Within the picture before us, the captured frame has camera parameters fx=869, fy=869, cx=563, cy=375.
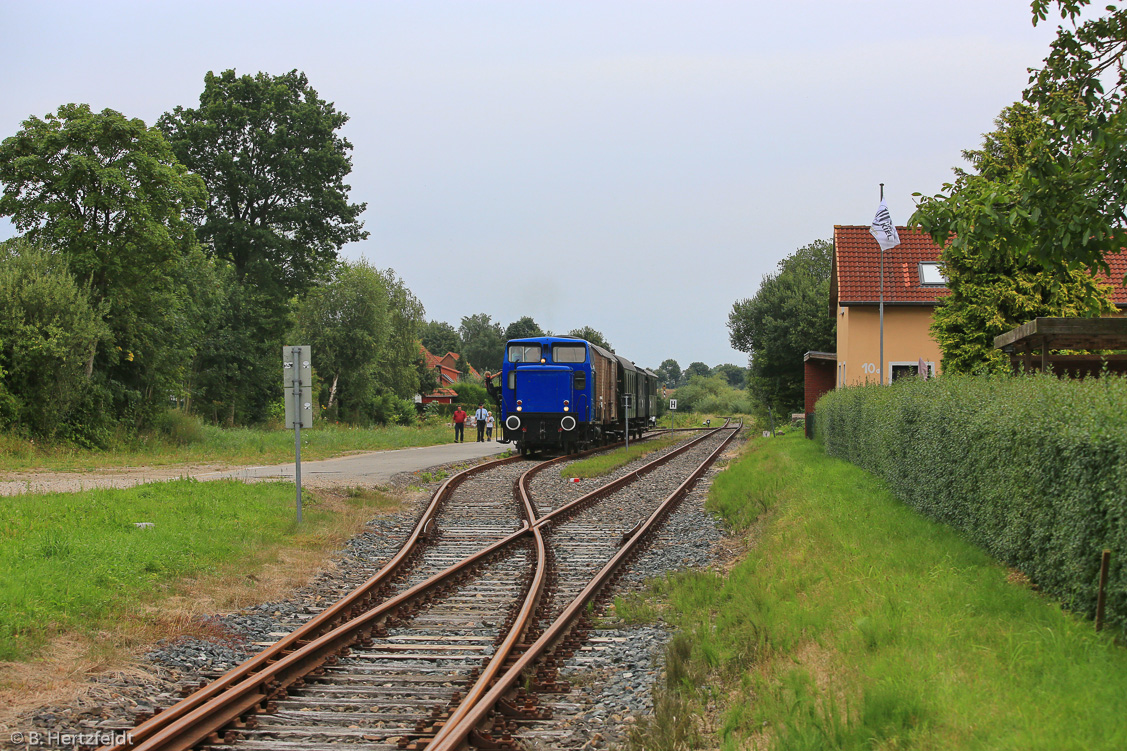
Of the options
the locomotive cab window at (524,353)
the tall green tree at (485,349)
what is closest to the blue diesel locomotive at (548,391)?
the locomotive cab window at (524,353)

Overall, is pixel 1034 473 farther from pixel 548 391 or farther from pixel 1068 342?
pixel 548 391

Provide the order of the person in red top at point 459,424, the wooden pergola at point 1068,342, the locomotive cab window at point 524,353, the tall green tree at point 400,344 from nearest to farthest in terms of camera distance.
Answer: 1. the wooden pergola at point 1068,342
2. the locomotive cab window at point 524,353
3. the person in red top at point 459,424
4. the tall green tree at point 400,344

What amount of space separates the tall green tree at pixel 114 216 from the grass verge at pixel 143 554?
1437cm

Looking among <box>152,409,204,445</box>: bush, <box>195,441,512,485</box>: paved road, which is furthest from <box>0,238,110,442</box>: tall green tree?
<box>195,441,512,485</box>: paved road

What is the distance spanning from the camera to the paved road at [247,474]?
16219 millimetres

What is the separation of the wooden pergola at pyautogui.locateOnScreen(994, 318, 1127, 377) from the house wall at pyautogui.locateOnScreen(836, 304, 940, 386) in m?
14.4

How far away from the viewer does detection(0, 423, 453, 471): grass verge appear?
21703 mm

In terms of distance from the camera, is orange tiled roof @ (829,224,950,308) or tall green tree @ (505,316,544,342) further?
A: tall green tree @ (505,316,544,342)

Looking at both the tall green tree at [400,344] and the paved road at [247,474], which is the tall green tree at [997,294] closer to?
the paved road at [247,474]

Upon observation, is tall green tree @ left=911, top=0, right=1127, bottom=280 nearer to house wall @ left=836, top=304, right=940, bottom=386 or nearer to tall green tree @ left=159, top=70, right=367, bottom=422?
house wall @ left=836, top=304, right=940, bottom=386

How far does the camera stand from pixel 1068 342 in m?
12.7

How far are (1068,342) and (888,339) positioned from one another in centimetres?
1732

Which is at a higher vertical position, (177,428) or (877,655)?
(177,428)

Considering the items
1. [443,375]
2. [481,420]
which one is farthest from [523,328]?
[481,420]
